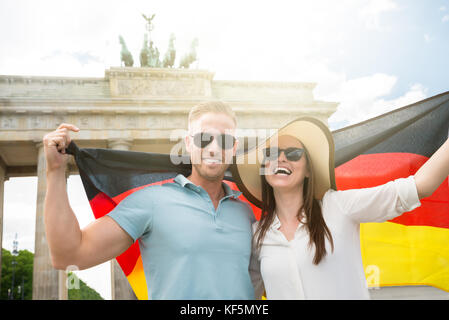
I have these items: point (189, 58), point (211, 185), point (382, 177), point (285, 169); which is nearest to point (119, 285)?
point (189, 58)

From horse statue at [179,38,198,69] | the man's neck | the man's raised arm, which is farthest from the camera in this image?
horse statue at [179,38,198,69]

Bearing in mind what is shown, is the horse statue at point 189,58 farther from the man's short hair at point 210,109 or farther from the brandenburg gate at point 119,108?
the man's short hair at point 210,109

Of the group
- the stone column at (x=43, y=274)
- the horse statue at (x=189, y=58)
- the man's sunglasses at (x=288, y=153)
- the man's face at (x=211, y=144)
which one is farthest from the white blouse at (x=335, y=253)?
the horse statue at (x=189, y=58)

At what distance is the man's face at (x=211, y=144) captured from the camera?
262cm

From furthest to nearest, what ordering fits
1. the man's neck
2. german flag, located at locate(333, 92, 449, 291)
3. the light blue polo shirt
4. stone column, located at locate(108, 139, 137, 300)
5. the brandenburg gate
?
the brandenburg gate
stone column, located at locate(108, 139, 137, 300)
german flag, located at locate(333, 92, 449, 291)
the man's neck
the light blue polo shirt

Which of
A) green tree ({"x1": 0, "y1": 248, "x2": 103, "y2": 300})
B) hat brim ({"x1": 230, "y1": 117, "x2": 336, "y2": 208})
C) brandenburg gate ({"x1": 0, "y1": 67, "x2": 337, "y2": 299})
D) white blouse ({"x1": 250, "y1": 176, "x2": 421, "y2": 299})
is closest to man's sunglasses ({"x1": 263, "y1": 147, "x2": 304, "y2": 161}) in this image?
hat brim ({"x1": 230, "y1": 117, "x2": 336, "y2": 208})

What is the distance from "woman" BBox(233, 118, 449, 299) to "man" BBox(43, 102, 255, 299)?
7.4 inches

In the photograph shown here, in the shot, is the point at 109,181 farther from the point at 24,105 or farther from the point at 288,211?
the point at 24,105

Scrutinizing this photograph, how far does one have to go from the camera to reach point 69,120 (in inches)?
901

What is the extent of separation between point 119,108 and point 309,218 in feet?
72.4

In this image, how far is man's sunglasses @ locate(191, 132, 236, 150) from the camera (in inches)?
103

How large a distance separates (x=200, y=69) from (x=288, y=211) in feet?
75.8

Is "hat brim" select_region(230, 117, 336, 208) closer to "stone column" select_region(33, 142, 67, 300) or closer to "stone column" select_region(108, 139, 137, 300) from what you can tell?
"stone column" select_region(108, 139, 137, 300)

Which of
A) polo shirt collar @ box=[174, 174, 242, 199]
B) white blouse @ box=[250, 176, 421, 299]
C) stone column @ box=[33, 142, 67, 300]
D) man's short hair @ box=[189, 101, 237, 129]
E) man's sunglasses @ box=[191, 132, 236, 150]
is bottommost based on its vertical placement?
white blouse @ box=[250, 176, 421, 299]
